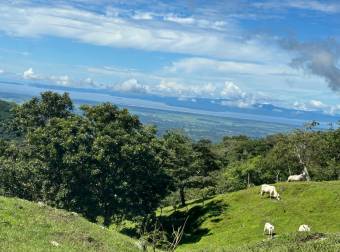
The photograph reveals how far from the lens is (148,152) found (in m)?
53.2

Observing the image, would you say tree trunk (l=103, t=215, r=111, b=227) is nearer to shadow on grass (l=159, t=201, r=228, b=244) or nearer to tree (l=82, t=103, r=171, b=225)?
tree (l=82, t=103, r=171, b=225)

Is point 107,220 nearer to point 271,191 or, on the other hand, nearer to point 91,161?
point 91,161

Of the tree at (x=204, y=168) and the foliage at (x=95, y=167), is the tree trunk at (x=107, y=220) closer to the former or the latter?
the foliage at (x=95, y=167)

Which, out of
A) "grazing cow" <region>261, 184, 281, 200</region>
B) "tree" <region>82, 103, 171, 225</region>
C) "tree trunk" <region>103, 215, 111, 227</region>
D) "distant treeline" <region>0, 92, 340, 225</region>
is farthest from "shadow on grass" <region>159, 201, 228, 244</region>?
"tree trunk" <region>103, 215, 111, 227</region>

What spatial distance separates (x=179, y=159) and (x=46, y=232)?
42413 mm

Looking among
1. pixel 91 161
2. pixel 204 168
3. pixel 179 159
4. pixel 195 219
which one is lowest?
pixel 195 219

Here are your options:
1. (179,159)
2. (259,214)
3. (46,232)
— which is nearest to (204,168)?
(179,159)

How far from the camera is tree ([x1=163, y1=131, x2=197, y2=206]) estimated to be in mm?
66438

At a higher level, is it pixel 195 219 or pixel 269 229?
→ pixel 269 229

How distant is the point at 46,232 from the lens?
25.7 meters

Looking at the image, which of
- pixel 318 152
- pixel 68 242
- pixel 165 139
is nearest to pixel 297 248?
pixel 68 242

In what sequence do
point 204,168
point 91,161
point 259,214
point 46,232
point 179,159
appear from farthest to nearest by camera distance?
point 204,168
point 179,159
point 259,214
point 91,161
point 46,232

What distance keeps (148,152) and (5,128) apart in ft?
76.5

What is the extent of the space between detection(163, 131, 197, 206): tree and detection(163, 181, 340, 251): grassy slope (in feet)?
16.8
